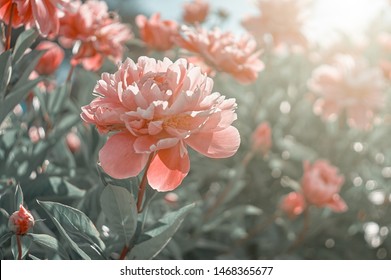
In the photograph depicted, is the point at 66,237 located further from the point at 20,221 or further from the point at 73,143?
the point at 73,143

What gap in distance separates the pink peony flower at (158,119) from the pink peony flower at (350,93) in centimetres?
94

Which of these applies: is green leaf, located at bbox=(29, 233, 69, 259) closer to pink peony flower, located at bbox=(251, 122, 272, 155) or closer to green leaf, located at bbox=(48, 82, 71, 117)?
green leaf, located at bbox=(48, 82, 71, 117)

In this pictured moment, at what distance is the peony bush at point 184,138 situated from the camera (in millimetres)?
649

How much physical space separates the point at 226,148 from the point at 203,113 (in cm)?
5

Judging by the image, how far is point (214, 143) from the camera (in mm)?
655

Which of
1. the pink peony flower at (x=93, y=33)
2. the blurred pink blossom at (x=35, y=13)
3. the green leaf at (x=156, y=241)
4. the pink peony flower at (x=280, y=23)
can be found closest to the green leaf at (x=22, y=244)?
the green leaf at (x=156, y=241)

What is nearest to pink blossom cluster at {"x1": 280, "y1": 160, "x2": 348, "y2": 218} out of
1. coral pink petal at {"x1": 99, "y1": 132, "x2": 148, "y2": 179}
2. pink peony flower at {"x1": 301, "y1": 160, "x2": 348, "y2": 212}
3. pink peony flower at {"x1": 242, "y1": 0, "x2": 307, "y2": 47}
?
pink peony flower at {"x1": 301, "y1": 160, "x2": 348, "y2": 212}

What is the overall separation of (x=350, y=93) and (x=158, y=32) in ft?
1.92

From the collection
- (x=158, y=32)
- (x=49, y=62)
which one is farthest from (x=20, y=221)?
(x=158, y=32)

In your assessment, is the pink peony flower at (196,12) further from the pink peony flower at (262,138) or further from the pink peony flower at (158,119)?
the pink peony flower at (158,119)

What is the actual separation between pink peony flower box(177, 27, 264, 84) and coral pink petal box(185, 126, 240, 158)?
348 millimetres

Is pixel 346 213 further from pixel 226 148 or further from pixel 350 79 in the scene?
pixel 226 148
